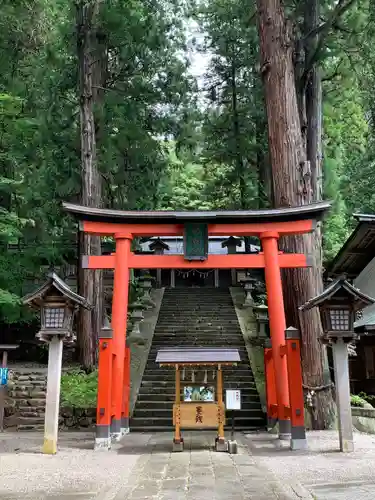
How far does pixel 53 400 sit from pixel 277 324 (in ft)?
14.4

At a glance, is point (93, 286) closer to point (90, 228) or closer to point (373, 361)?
point (90, 228)

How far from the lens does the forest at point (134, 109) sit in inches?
441

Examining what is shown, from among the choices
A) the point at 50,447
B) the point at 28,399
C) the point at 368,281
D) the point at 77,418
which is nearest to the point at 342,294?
the point at 50,447

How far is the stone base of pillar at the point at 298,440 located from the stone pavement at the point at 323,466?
0.14 m

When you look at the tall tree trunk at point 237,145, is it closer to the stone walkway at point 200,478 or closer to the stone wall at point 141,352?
the stone wall at point 141,352

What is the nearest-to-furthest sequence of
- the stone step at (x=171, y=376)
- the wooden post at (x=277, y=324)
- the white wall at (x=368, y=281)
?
the wooden post at (x=277, y=324) < the stone step at (x=171, y=376) < the white wall at (x=368, y=281)

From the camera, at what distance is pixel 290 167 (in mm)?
10742

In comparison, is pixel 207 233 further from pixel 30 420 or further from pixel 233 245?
pixel 233 245

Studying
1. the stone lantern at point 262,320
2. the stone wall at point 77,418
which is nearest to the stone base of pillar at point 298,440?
the stone wall at point 77,418

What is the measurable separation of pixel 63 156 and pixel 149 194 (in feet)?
11.1

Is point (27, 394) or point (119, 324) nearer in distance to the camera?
point (119, 324)

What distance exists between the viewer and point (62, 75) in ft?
48.3

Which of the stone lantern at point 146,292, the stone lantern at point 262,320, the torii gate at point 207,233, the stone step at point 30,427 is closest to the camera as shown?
the torii gate at point 207,233

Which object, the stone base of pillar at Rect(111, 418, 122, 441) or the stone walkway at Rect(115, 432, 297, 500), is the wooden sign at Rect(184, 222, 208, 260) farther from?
the stone walkway at Rect(115, 432, 297, 500)
